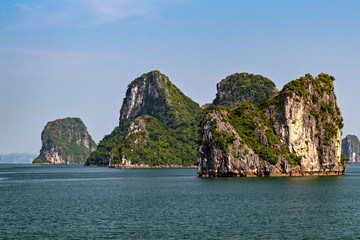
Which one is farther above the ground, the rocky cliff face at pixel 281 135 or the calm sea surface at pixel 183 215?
the rocky cliff face at pixel 281 135

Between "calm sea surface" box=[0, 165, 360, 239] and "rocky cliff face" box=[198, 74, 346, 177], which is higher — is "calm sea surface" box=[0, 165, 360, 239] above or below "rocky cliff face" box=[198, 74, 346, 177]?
below

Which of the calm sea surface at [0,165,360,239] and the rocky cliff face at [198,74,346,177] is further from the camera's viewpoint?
the rocky cliff face at [198,74,346,177]

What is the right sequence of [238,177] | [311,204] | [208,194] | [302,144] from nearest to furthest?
[311,204] → [208,194] → [238,177] → [302,144]

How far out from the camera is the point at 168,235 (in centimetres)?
4753

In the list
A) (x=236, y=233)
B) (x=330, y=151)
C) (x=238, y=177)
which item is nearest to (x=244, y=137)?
(x=238, y=177)

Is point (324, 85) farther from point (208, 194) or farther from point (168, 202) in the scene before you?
point (168, 202)

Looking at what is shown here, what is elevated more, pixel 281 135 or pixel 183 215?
pixel 281 135

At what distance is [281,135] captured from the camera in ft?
513

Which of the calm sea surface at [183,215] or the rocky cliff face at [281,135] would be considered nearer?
the calm sea surface at [183,215]

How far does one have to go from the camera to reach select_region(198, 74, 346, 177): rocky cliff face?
141 meters

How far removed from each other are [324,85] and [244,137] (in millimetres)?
39785

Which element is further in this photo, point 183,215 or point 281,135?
point 281,135

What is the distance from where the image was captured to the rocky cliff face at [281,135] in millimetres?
140750

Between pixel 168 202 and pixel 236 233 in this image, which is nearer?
pixel 236 233
